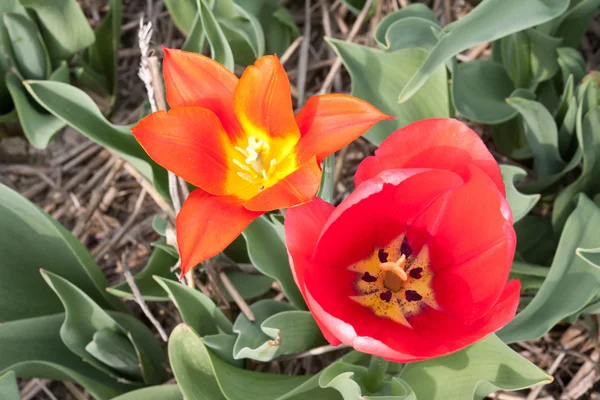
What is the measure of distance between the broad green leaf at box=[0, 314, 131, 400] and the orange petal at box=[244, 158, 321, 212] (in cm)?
53

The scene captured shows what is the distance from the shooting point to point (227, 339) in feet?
4.24

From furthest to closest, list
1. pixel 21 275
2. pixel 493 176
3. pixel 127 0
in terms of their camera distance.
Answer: pixel 127 0, pixel 21 275, pixel 493 176

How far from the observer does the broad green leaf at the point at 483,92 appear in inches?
60.2

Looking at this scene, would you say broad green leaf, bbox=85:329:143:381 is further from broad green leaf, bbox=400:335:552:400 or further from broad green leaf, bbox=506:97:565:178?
broad green leaf, bbox=506:97:565:178

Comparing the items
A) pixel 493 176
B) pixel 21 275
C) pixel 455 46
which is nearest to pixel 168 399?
pixel 21 275

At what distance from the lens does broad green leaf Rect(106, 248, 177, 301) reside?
1.48m

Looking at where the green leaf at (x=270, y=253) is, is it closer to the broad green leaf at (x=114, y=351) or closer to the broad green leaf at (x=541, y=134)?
the broad green leaf at (x=114, y=351)

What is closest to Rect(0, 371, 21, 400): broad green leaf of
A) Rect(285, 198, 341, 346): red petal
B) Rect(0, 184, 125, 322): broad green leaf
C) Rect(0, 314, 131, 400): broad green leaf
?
Rect(0, 314, 131, 400): broad green leaf

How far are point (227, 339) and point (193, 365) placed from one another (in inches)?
3.7

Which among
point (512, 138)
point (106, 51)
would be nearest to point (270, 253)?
point (512, 138)

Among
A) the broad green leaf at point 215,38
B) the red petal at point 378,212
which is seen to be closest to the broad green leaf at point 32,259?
the broad green leaf at point 215,38

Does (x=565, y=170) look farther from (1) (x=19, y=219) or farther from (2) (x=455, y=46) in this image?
(1) (x=19, y=219)

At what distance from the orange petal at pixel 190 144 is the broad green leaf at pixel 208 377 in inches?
10.6

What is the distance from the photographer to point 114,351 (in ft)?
4.47
